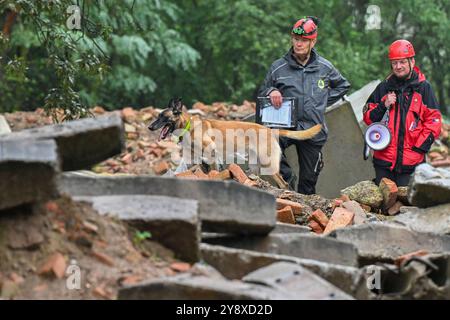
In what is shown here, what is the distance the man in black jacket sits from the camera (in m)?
10.9

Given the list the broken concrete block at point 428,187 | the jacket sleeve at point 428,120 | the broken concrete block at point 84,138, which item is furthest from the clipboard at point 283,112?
the broken concrete block at point 84,138

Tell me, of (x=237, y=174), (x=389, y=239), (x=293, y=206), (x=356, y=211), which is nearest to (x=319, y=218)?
(x=293, y=206)

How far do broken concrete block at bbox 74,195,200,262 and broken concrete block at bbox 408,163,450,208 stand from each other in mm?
2374

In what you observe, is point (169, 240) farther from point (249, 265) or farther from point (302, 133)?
point (302, 133)

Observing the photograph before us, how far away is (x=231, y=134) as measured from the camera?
11938 mm

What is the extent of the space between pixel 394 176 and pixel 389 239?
11.6 ft

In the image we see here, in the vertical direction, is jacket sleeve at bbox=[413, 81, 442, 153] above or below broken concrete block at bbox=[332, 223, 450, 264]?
above

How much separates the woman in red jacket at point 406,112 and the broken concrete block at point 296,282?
4.96m

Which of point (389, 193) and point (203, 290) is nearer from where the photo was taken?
point (203, 290)

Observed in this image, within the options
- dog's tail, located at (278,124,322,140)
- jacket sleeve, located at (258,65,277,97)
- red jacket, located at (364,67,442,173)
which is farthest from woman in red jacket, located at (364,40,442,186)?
jacket sleeve, located at (258,65,277,97)

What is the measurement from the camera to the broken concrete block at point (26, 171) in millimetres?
5516

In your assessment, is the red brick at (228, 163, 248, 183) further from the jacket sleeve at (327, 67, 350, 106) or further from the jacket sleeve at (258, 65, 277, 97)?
the jacket sleeve at (327, 67, 350, 106)

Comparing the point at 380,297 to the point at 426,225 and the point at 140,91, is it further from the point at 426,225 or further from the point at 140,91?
the point at 140,91

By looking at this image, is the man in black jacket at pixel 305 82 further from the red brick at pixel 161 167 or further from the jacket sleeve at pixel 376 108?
the red brick at pixel 161 167
